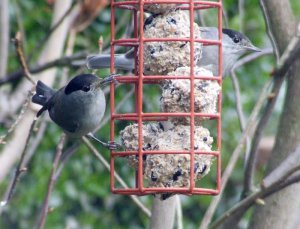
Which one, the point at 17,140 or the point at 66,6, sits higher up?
the point at 66,6

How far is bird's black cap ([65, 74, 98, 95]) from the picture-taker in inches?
180

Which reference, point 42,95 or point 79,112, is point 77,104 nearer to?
point 79,112

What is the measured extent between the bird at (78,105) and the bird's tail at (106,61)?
0.33 ft

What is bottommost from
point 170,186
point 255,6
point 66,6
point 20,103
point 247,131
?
point 170,186

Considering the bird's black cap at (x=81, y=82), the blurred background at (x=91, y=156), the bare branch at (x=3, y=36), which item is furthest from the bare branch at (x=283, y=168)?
the blurred background at (x=91, y=156)

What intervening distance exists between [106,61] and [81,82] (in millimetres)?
214

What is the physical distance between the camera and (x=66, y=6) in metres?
6.32

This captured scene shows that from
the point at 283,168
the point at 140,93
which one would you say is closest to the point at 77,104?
the point at 140,93

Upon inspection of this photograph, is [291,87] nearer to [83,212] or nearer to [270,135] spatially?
[83,212]

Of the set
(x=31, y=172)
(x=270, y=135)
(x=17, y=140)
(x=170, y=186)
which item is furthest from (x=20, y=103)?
(x=270, y=135)

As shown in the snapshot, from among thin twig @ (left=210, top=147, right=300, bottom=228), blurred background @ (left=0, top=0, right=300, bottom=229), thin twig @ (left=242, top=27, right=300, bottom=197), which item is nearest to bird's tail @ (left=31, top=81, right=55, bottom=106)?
thin twig @ (left=242, top=27, right=300, bottom=197)

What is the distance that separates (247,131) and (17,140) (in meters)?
1.95

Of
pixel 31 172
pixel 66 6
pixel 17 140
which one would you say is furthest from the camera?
pixel 31 172

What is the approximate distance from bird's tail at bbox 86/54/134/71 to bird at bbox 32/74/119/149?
4.0 inches
